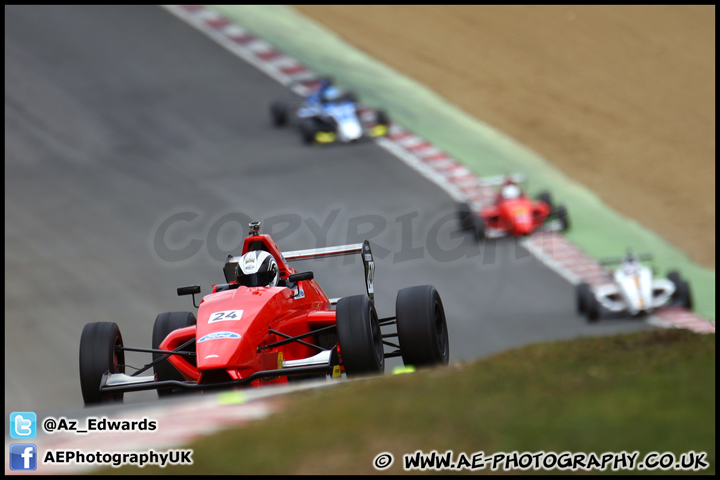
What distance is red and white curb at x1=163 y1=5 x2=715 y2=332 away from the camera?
17797 mm

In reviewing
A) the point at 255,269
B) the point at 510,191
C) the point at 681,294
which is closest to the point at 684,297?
the point at 681,294

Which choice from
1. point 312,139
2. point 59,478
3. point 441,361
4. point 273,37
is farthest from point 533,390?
point 273,37

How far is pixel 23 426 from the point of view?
7270 millimetres

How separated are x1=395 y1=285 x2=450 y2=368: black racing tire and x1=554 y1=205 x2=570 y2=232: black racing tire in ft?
33.2

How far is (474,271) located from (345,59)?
11083 mm

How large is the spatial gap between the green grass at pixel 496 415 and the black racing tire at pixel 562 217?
1118 centimetres

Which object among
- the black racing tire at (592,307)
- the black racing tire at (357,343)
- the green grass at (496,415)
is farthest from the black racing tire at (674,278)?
the black racing tire at (357,343)

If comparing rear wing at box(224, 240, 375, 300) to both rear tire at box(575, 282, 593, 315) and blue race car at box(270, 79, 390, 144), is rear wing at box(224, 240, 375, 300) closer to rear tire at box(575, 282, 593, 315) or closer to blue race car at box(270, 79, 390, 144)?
rear tire at box(575, 282, 593, 315)

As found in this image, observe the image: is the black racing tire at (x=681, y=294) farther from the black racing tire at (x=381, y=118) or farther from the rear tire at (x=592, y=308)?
the black racing tire at (x=381, y=118)

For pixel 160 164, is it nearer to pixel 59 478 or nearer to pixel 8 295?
pixel 8 295

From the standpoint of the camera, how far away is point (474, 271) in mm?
17859

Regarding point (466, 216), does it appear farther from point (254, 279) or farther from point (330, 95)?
point (254, 279)

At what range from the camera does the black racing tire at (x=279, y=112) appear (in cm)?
2375

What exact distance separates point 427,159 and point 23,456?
1610cm
